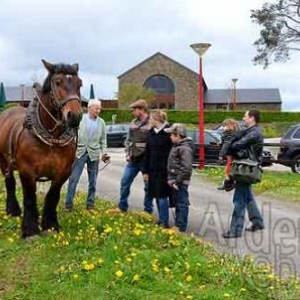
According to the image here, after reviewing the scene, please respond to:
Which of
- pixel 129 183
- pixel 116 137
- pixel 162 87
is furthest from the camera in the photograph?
pixel 162 87

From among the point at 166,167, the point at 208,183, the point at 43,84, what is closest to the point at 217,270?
the point at 166,167

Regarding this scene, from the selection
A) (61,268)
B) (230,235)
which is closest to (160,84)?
(230,235)

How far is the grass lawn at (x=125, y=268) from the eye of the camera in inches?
216

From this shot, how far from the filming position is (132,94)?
243ft

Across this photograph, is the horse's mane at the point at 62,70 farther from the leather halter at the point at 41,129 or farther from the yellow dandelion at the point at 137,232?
the yellow dandelion at the point at 137,232

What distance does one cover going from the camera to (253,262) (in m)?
6.57

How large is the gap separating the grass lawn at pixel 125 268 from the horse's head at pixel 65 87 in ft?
5.00

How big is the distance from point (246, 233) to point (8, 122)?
3939 millimetres

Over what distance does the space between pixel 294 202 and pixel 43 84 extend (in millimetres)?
6539

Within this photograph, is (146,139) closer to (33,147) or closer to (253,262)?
(33,147)

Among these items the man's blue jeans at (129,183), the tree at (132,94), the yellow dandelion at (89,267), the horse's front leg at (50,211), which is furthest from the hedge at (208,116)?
the yellow dandelion at (89,267)

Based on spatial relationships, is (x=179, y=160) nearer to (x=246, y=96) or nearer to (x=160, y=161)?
(x=160, y=161)

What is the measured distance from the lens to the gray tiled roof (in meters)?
94.6

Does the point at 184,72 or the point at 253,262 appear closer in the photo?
the point at 253,262
